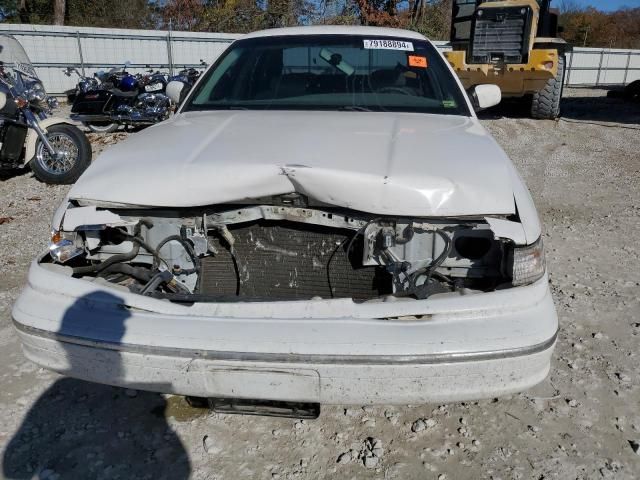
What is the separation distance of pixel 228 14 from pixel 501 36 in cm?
1469

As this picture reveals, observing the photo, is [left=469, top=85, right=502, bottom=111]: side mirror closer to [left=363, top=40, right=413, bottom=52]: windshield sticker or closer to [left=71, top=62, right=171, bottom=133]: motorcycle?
[left=363, top=40, right=413, bottom=52]: windshield sticker

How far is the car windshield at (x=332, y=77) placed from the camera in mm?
3150

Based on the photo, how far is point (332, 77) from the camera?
3.31 meters

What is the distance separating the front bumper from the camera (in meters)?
1.71

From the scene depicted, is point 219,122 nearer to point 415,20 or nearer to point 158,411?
point 158,411

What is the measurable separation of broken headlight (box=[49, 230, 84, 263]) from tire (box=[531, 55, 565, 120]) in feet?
33.1

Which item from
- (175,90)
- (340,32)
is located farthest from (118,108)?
(340,32)

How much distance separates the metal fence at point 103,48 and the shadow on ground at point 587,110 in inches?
287

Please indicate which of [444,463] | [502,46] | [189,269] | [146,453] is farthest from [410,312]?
[502,46]

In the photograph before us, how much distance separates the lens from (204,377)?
1.78 m

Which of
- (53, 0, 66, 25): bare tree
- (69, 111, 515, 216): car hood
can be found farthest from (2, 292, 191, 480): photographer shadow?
(53, 0, 66, 25): bare tree

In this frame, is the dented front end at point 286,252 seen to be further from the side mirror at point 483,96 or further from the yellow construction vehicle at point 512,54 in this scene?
the yellow construction vehicle at point 512,54

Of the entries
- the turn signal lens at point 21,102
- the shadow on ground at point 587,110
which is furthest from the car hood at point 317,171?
the shadow on ground at point 587,110

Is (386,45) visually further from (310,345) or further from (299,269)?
(310,345)
